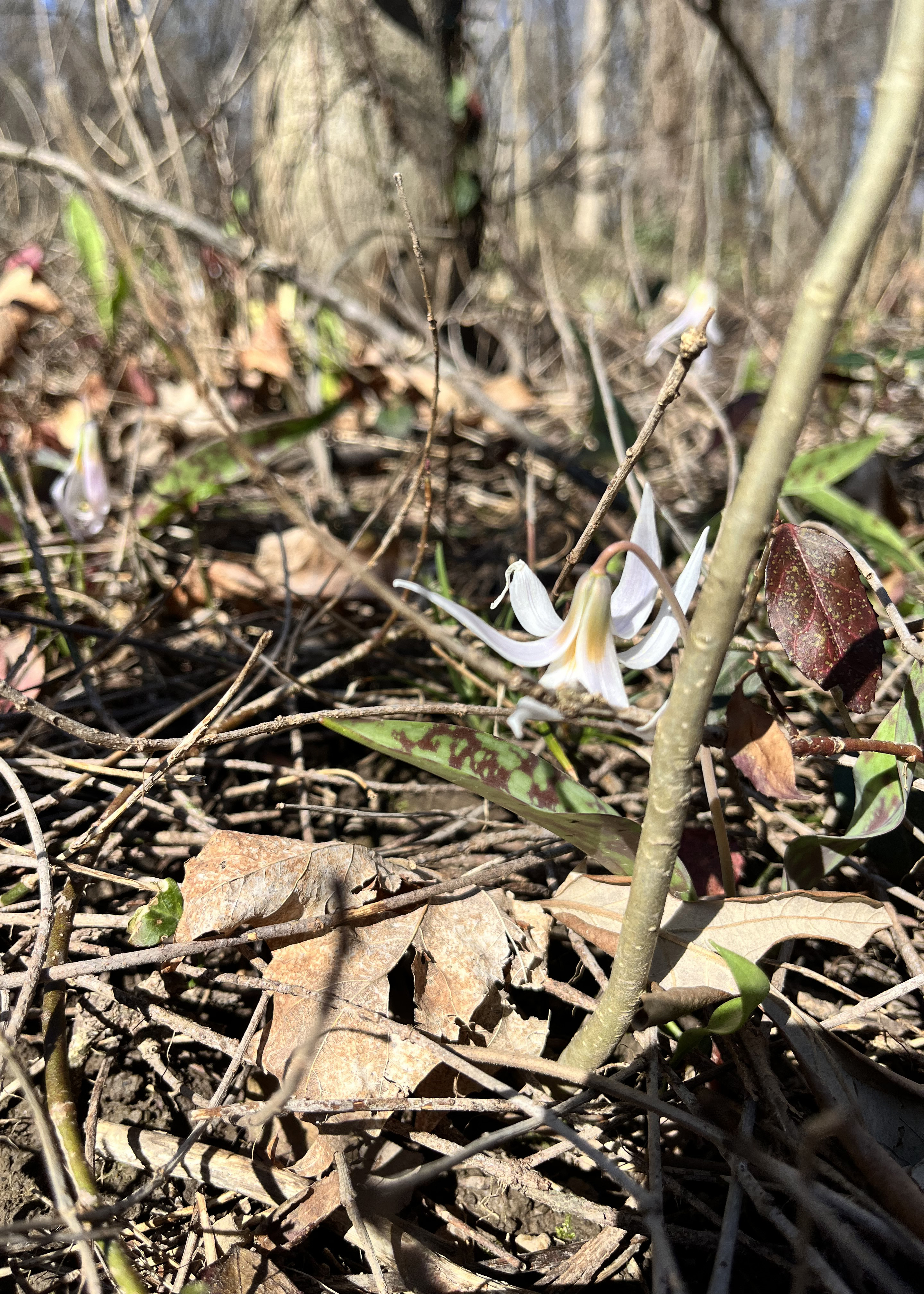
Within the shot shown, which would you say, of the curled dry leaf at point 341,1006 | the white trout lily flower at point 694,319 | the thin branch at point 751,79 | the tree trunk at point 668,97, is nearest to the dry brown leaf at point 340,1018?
the curled dry leaf at point 341,1006

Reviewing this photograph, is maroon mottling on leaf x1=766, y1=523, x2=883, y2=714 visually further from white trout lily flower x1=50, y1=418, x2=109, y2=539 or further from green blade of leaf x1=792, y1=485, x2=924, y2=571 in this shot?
white trout lily flower x1=50, y1=418, x2=109, y2=539

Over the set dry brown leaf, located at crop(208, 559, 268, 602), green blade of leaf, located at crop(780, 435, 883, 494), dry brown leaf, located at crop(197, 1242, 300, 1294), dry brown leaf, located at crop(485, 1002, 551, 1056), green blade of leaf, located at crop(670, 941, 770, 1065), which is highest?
green blade of leaf, located at crop(780, 435, 883, 494)

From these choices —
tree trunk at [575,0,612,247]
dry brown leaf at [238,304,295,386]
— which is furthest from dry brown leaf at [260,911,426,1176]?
tree trunk at [575,0,612,247]

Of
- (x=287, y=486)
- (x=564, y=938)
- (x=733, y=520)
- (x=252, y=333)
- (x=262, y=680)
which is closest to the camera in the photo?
(x=733, y=520)

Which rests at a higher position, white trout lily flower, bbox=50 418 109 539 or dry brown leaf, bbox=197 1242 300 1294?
white trout lily flower, bbox=50 418 109 539

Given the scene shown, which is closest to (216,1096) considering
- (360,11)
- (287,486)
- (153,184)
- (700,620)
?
(700,620)

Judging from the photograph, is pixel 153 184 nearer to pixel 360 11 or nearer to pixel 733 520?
pixel 360 11
